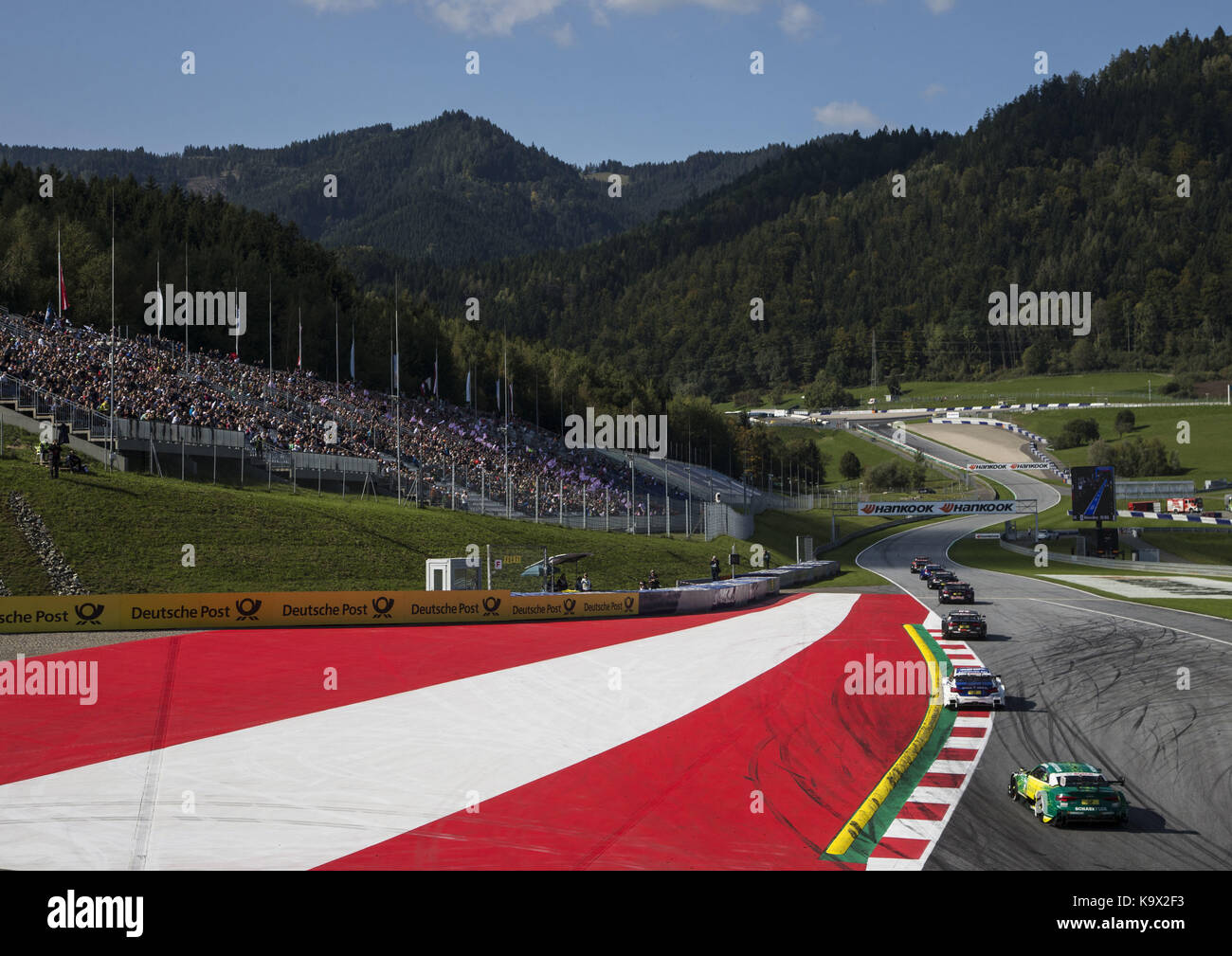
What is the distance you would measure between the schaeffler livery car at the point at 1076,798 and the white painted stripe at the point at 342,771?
862cm

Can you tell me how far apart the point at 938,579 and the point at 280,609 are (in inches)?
1517

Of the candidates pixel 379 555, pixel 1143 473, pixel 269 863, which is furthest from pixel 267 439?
pixel 1143 473

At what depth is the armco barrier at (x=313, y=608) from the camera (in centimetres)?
3741

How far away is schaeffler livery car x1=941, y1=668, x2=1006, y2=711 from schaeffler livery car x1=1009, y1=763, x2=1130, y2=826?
826cm

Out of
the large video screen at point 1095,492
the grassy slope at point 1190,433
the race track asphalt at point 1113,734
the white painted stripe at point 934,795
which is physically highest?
the grassy slope at point 1190,433

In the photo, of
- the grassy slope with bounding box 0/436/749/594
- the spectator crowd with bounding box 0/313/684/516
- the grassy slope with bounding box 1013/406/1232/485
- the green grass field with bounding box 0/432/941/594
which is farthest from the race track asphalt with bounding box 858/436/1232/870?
the grassy slope with bounding box 1013/406/1232/485

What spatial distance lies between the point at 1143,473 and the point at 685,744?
5673 inches

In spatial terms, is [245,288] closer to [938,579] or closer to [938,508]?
[938,579]

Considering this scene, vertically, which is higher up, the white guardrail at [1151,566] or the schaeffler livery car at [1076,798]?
the schaeffler livery car at [1076,798]

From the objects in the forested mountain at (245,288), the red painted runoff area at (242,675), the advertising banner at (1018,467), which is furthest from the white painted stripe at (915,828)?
the advertising banner at (1018,467)

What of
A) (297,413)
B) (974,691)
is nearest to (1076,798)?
(974,691)

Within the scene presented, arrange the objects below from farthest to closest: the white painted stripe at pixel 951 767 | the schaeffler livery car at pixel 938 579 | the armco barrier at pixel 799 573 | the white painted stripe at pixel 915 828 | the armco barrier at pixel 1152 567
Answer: the armco barrier at pixel 1152 567 < the armco barrier at pixel 799 573 < the schaeffler livery car at pixel 938 579 < the white painted stripe at pixel 951 767 < the white painted stripe at pixel 915 828

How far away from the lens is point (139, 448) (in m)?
55.0

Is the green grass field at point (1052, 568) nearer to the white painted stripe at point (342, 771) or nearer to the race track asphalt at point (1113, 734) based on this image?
the race track asphalt at point (1113, 734)
